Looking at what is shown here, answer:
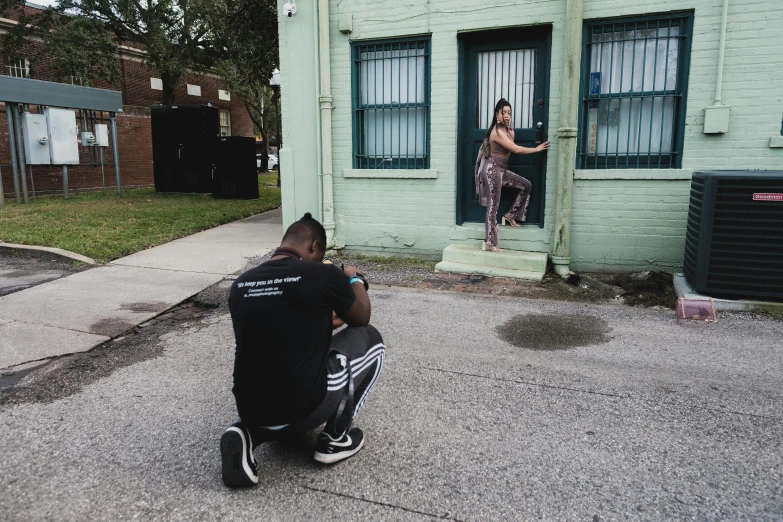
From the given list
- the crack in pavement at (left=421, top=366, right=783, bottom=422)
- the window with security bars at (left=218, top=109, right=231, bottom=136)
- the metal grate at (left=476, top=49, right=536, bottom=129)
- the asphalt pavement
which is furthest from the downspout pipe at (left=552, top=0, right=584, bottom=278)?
the window with security bars at (left=218, top=109, right=231, bottom=136)

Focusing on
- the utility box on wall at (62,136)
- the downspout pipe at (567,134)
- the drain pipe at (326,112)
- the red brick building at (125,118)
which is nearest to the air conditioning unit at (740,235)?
the downspout pipe at (567,134)

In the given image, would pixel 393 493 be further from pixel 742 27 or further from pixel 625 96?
pixel 742 27

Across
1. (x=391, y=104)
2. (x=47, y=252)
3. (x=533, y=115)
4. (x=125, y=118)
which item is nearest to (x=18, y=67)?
(x=125, y=118)

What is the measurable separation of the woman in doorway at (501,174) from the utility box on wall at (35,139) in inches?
444

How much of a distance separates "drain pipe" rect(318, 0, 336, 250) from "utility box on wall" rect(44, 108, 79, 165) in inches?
351

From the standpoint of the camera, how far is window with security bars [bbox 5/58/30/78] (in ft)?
66.6

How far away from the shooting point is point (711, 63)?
6477 mm

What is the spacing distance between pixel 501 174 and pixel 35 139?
11.6 metres

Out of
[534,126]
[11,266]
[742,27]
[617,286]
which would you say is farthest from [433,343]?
[11,266]

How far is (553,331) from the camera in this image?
521 cm

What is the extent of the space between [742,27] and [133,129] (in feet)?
68.1

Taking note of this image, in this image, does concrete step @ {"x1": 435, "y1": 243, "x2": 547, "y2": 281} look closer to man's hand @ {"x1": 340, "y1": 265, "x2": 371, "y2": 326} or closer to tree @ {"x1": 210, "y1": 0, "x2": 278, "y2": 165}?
man's hand @ {"x1": 340, "y1": 265, "x2": 371, "y2": 326}

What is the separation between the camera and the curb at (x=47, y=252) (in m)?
7.78

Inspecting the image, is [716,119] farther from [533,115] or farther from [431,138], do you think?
[431,138]
